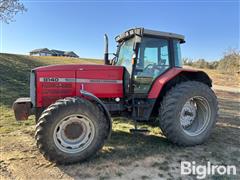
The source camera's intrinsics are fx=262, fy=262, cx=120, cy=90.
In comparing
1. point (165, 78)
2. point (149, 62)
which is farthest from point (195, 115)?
point (149, 62)

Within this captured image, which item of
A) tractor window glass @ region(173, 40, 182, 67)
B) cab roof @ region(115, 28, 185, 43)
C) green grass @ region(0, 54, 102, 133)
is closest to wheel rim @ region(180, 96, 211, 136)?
tractor window glass @ region(173, 40, 182, 67)

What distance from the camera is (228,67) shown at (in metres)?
32.4

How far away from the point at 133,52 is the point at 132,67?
1.01ft

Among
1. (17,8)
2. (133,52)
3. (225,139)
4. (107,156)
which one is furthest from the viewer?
(17,8)

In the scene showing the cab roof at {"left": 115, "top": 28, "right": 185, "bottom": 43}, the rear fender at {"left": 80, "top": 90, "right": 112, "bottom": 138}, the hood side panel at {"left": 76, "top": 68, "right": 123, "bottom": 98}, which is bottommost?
the rear fender at {"left": 80, "top": 90, "right": 112, "bottom": 138}

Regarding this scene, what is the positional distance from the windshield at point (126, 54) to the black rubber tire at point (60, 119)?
4.43ft

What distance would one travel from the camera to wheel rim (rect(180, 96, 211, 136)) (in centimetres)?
528

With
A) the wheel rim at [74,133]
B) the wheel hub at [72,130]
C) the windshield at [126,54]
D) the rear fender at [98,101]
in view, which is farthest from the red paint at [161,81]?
the wheel hub at [72,130]

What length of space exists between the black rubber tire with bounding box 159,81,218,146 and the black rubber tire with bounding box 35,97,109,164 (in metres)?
1.15

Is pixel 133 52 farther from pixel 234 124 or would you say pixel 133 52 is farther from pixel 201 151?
pixel 234 124

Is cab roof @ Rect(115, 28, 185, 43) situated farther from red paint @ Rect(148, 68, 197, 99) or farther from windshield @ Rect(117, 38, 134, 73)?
red paint @ Rect(148, 68, 197, 99)

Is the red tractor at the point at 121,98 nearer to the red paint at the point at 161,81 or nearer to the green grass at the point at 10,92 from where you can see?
the red paint at the point at 161,81

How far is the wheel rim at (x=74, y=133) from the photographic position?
164 inches

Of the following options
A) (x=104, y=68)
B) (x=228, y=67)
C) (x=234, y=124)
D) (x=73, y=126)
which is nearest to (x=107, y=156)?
(x=73, y=126)
